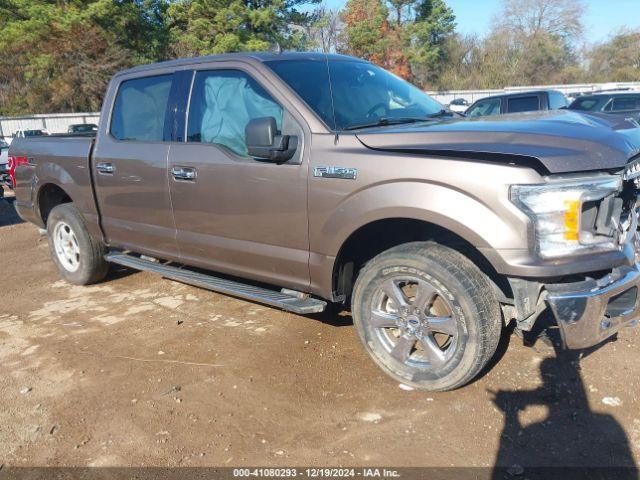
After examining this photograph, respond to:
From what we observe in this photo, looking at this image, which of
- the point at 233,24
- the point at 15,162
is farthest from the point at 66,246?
the point at 233,24

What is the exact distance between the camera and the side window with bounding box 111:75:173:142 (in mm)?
4469

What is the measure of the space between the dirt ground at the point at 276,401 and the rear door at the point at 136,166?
2.55 ft

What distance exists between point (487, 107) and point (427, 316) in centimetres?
1016

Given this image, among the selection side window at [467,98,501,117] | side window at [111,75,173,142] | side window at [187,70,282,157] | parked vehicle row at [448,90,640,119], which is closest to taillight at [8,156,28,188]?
side window at [111,75,173,142]

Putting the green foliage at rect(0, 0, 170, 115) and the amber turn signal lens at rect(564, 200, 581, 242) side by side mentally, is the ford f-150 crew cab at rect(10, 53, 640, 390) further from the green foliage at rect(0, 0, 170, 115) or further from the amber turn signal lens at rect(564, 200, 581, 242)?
the green foliage at rect(0, 0, 170, 115)

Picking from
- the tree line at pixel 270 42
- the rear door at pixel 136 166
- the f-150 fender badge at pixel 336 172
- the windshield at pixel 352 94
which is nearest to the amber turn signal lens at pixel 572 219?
the f-150 fender badge at pixel 336 172

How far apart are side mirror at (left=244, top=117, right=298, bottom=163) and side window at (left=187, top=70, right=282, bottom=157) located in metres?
0.22

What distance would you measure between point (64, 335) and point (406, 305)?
2.88m

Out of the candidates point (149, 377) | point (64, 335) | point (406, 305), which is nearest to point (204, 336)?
point (149, 377)

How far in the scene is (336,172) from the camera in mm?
3314

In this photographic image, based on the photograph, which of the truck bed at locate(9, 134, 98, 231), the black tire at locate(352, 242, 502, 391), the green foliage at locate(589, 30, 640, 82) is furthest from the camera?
the green foliage at locate(589, 30, 640, 82)

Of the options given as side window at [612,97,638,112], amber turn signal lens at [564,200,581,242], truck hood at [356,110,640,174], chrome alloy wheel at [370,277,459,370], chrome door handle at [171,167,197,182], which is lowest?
chrome alloy wheel at [370,277,459,370]

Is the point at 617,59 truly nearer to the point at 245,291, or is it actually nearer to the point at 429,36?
the point at 429,36

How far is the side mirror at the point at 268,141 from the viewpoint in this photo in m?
3.33
